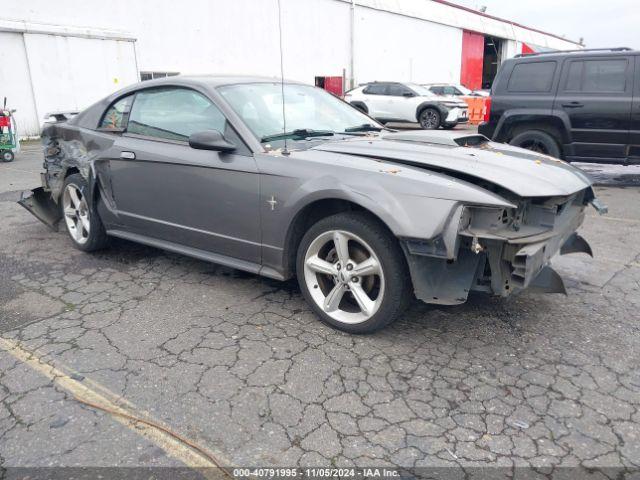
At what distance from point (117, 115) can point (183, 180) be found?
49.6 inches

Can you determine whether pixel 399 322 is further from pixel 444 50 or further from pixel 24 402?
pixel 444 50

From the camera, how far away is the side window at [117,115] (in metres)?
4.47

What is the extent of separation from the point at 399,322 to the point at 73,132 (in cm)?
354

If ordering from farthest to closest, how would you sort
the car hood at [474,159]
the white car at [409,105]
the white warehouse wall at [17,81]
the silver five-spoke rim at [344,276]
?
the white car at [409,105] < the white warehouse wall at [17,81] < the silver five-spoke rim at [344,276] < the car hood at [474,159]

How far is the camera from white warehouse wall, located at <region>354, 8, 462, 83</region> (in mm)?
27062

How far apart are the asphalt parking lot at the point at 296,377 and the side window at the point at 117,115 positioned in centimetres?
132

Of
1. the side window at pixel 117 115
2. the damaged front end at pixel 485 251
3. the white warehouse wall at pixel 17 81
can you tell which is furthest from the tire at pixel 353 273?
the white warehouse wall at pixel 17 81

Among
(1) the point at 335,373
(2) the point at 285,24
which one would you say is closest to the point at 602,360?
(1) the point at 335,373

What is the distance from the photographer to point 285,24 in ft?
74.0

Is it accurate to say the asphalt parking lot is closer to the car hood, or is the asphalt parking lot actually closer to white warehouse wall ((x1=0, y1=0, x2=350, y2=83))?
the car hood

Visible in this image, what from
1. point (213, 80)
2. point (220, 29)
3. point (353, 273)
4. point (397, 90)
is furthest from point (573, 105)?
point (220, 29)

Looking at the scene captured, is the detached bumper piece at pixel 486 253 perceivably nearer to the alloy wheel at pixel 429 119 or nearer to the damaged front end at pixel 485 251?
the damaged front end at pixel 485 251

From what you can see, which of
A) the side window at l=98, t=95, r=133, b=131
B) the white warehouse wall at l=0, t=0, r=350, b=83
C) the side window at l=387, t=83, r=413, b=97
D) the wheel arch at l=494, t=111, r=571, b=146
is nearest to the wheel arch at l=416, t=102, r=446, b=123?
the side window at l=387, t=83, r=413, b=97

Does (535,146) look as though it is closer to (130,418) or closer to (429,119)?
(130,418)
